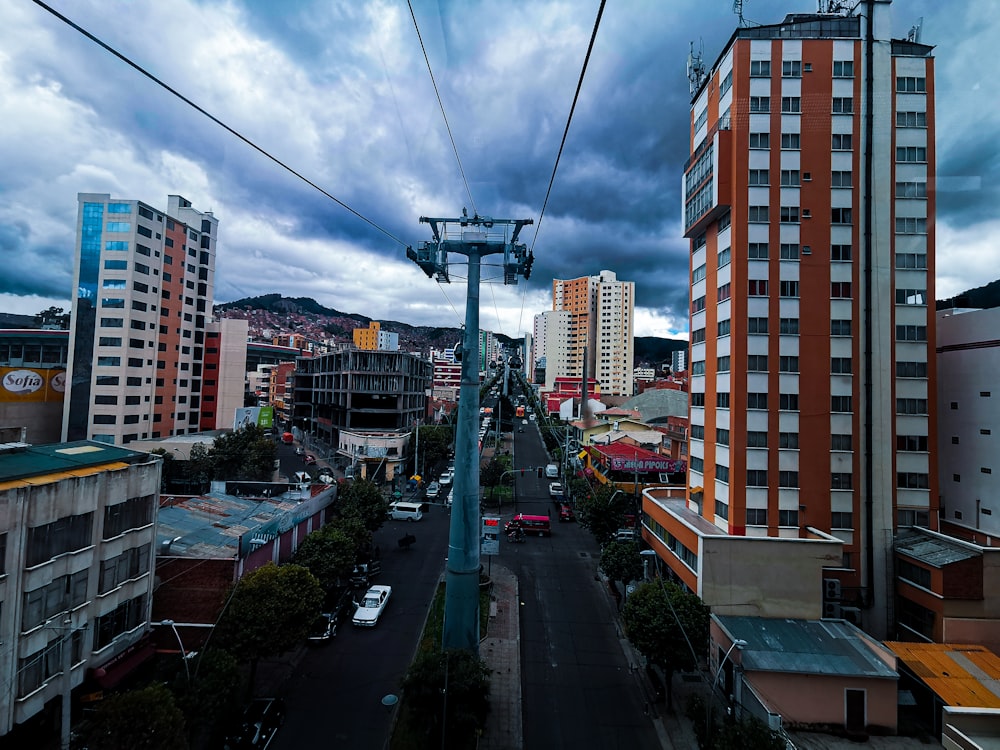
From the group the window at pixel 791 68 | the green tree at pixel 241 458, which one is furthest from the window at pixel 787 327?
the green tree at pixel 241 458

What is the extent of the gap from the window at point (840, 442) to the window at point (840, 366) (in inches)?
93.4

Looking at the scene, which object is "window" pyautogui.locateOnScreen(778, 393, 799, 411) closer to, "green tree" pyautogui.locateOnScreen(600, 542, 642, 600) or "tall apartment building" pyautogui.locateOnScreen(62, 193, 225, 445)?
"green tree" pyautogui.locateOnScreen(600, 542, 642, 600)

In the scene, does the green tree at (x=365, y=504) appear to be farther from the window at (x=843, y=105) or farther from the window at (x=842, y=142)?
the window at (x=843, y=105)

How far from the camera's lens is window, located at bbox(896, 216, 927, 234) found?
18.5 metres

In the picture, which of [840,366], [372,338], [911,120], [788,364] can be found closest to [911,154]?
[911,120]

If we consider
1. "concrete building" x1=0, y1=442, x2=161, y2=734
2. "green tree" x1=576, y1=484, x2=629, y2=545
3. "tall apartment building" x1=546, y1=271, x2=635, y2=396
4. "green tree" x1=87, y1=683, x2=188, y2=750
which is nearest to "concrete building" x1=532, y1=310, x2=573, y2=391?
"tall apartment building" x1=546, y1=271, x2=635, y2=396

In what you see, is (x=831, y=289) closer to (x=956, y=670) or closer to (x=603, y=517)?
(x=956, y=670)

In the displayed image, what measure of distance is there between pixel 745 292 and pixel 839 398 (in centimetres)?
534

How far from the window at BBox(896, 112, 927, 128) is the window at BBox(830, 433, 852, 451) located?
484 inches

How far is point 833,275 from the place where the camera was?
18.2m

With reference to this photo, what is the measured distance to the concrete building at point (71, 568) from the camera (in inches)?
385

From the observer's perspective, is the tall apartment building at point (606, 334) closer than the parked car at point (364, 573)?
No

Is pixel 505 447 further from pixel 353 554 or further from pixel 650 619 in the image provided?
pixel 650 619

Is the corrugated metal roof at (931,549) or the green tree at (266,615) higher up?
the corrugated metal roof at (931,549)
